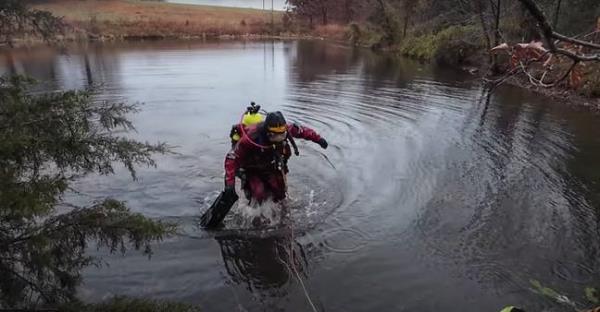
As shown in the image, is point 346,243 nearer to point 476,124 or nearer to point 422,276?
point 422,276

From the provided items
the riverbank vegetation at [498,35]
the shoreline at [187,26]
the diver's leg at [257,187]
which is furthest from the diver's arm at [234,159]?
the shoreline at [187,26]

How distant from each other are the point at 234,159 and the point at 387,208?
2.93 metres

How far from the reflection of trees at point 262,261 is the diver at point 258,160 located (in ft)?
2.03

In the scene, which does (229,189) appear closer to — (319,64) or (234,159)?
(234,159)

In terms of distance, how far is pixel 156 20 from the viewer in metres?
52.1

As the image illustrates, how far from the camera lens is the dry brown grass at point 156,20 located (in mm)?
46719

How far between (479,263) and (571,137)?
7475mm

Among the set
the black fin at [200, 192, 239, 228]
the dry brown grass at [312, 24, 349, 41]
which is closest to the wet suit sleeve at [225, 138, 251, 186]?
the black fin at [200, 192, 239, 228]

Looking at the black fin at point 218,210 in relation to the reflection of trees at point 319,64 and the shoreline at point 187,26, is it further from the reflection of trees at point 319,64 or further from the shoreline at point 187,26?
the shoreline at point 187,26

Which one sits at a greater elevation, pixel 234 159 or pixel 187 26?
pixel 187 26

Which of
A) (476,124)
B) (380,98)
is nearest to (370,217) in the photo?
(476,124)

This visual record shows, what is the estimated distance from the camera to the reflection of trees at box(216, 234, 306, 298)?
571 cm

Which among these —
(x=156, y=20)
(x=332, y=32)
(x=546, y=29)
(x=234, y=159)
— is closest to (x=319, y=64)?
(x=234, y=159)

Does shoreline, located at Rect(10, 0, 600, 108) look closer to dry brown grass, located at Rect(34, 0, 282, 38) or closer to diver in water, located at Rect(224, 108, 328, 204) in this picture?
dry brown grass, located at Rect(34, 0, 282, 38)
